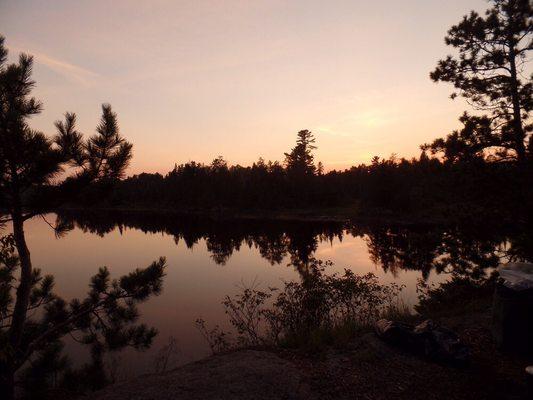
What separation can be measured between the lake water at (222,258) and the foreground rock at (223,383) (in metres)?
3.75

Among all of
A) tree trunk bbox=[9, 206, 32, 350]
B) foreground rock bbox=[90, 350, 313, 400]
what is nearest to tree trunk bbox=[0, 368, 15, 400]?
tree trunk bbox=[9, 206, 32, 350]

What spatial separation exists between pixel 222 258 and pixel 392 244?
20.8 meters

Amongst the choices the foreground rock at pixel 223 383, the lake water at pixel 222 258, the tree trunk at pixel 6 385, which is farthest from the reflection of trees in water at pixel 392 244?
the foreground rock at pixel 223 383

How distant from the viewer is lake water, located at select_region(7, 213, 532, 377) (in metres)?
12.9

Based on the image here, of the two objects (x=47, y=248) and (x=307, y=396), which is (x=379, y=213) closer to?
(x=47, y=248)

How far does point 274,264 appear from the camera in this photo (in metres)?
32.1

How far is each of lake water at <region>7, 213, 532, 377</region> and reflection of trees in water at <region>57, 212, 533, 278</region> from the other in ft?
0.12

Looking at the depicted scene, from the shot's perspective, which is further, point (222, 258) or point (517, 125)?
point (222, 258)

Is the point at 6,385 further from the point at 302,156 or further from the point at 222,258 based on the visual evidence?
the point at 302,156

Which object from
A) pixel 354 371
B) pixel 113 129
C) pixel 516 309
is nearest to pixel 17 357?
pixel 113 129

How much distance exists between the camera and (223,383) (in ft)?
22.3

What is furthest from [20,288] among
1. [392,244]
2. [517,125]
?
[392,244]

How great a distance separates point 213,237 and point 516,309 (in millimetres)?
46556

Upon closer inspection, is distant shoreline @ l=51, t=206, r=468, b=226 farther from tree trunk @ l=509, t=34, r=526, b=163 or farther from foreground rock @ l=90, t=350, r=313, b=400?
foreground rock @ l=90, t=350, r=313, b=400
